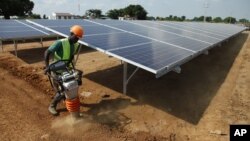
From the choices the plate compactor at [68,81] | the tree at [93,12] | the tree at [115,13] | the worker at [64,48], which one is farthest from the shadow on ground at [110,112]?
the tree at [93,12]

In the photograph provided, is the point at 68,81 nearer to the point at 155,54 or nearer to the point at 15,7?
the point at 155,54

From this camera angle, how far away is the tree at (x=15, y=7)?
48.8 m

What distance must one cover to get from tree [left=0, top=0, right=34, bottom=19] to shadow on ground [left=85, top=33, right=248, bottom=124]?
45.3 metres

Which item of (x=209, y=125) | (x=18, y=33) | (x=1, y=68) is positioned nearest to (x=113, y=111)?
(x=209, y=125)

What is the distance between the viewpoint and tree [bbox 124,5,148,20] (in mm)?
90562

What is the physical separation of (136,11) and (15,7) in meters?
48.8

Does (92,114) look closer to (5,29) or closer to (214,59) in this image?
(5,29)

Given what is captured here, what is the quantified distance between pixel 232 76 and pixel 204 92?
3.76m

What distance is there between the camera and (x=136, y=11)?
90.9m

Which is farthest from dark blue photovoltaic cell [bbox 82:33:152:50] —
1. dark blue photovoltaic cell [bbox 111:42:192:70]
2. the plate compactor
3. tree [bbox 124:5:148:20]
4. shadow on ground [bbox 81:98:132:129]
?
tree [bbox 124:5:148:20]

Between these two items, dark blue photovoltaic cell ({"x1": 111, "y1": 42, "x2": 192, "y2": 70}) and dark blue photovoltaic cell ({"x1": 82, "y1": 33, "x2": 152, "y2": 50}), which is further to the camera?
dark blue photovoltaic cell ({"x1": 82, "y1": 33, "x2": 152, "y2": 50})

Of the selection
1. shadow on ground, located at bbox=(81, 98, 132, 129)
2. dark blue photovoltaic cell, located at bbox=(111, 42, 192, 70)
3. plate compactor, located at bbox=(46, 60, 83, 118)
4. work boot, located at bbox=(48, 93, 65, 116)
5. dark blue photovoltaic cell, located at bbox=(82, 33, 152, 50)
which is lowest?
shadow on ground, located at bbox=(81, 98, 132, 129)

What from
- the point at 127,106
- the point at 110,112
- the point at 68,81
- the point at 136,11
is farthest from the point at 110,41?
the point at 136,11

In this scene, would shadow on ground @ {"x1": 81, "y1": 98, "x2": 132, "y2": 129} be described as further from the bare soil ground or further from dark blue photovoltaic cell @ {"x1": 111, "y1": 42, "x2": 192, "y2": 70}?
dark blue photovoltaic cell @ {"x1": 111, "y1": 42, "x2": 192, "y2": 70}
